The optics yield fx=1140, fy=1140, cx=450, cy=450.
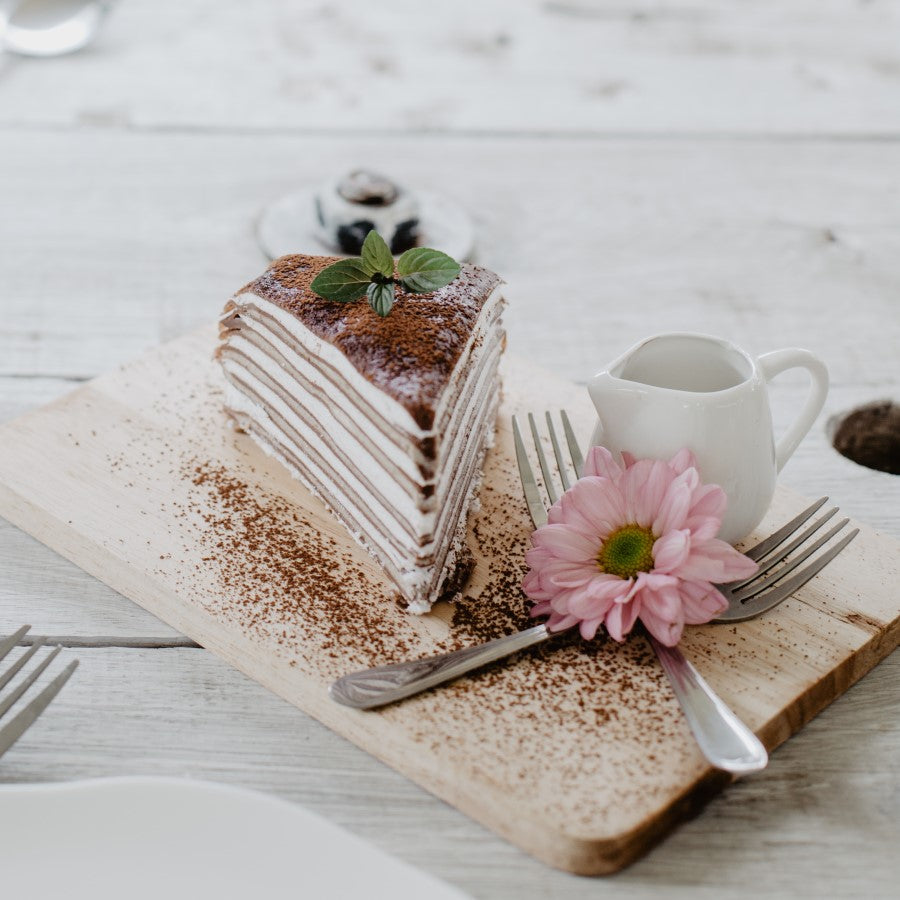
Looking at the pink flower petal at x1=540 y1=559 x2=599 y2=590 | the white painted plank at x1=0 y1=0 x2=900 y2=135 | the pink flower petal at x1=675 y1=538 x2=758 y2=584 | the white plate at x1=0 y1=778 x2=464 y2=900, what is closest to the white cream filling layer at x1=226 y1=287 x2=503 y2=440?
the pink flower petal at x1=540 y1=559 x2=599 y2=590

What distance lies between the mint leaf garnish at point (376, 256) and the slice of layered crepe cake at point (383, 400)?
0.15 feet

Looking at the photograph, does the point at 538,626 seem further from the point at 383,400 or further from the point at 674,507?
the point at 383,400

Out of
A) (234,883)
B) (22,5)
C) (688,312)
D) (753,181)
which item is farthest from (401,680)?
(22,5)

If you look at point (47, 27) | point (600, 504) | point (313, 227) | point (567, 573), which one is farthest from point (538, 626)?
point (47, 27)

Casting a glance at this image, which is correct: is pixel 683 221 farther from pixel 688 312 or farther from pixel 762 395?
pixel 762 395

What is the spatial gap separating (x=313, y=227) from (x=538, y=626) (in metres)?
1.42

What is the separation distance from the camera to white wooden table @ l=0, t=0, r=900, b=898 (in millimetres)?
1378

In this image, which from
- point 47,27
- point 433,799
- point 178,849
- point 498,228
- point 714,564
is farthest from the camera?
point 47,27

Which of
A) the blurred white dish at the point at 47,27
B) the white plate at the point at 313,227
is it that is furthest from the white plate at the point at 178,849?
the blurred white dish at the point at 47,27

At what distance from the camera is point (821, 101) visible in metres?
3.42

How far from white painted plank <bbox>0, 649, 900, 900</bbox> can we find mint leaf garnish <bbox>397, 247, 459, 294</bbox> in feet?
2.03

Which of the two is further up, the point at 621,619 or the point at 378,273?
the point at 378,273

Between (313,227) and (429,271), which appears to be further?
(313,227)

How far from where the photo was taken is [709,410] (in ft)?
5.08
